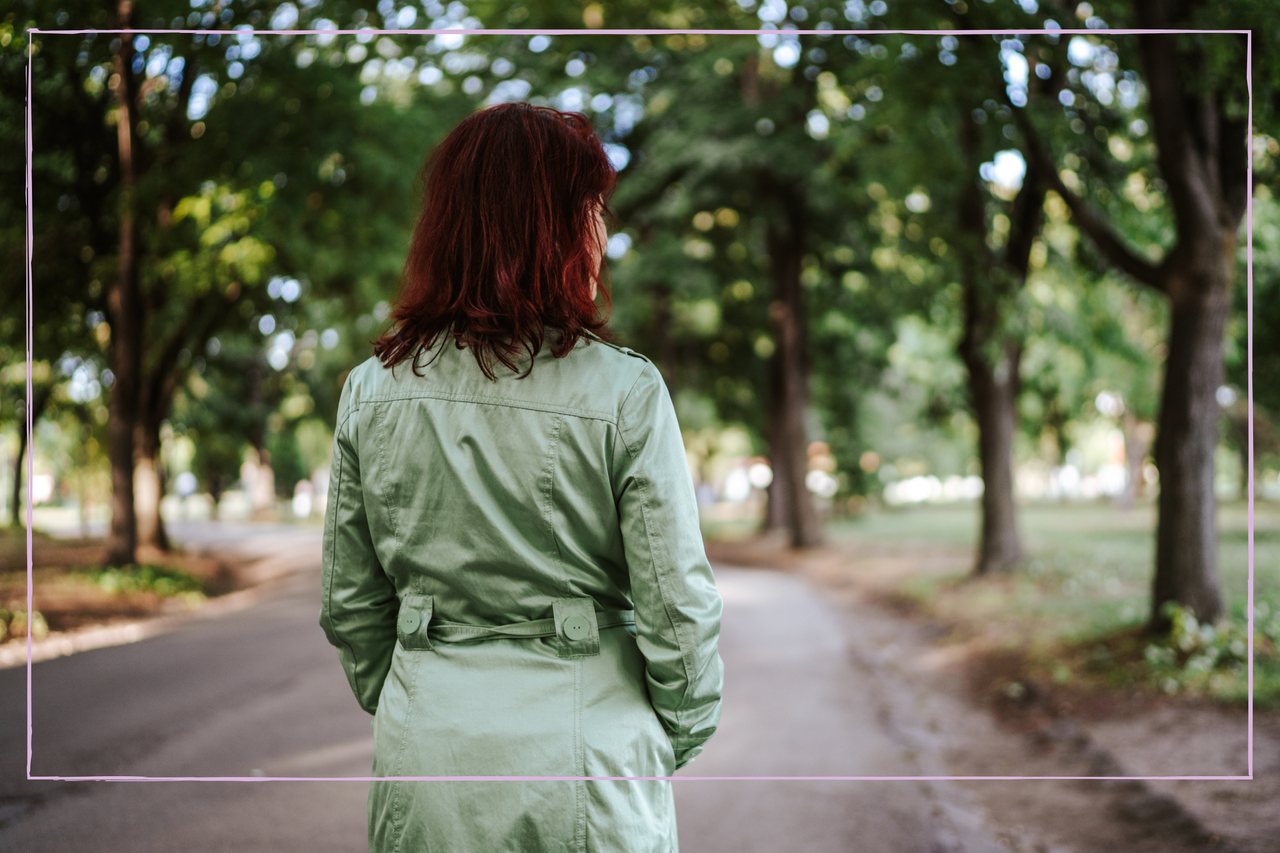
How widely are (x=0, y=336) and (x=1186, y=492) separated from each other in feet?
45.9

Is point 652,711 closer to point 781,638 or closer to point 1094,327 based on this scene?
point 781,638

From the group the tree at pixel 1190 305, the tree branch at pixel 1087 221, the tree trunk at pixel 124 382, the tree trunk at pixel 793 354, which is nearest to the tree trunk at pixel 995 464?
the tree branch at pixel 1087 221

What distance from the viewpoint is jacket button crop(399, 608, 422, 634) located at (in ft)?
5.32

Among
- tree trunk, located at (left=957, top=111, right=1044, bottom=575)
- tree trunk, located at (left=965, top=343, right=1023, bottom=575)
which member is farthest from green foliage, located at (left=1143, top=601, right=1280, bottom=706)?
tree trunk, located at (left=965, top=343, right=1023, bottom=575)

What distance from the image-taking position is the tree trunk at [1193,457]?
22.0 ft

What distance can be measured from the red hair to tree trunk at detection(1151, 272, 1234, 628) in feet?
21.0

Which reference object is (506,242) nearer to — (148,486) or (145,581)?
(145,581)

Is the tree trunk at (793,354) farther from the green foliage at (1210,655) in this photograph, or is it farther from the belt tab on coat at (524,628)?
the belt tab on coat at (524,628)

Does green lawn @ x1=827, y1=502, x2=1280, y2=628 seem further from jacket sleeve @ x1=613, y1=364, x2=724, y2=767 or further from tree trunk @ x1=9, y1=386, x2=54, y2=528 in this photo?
tree trunk @ x1=9, y1=386, x2=54, y2=528

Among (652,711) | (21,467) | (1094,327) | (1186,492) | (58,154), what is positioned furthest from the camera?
(21,467)

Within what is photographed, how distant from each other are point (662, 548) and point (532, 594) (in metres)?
0.23

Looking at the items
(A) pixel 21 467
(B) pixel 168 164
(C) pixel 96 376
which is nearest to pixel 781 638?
(B) pixel 168 164

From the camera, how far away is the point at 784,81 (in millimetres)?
17125

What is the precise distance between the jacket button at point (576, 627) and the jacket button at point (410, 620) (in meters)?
0.25
